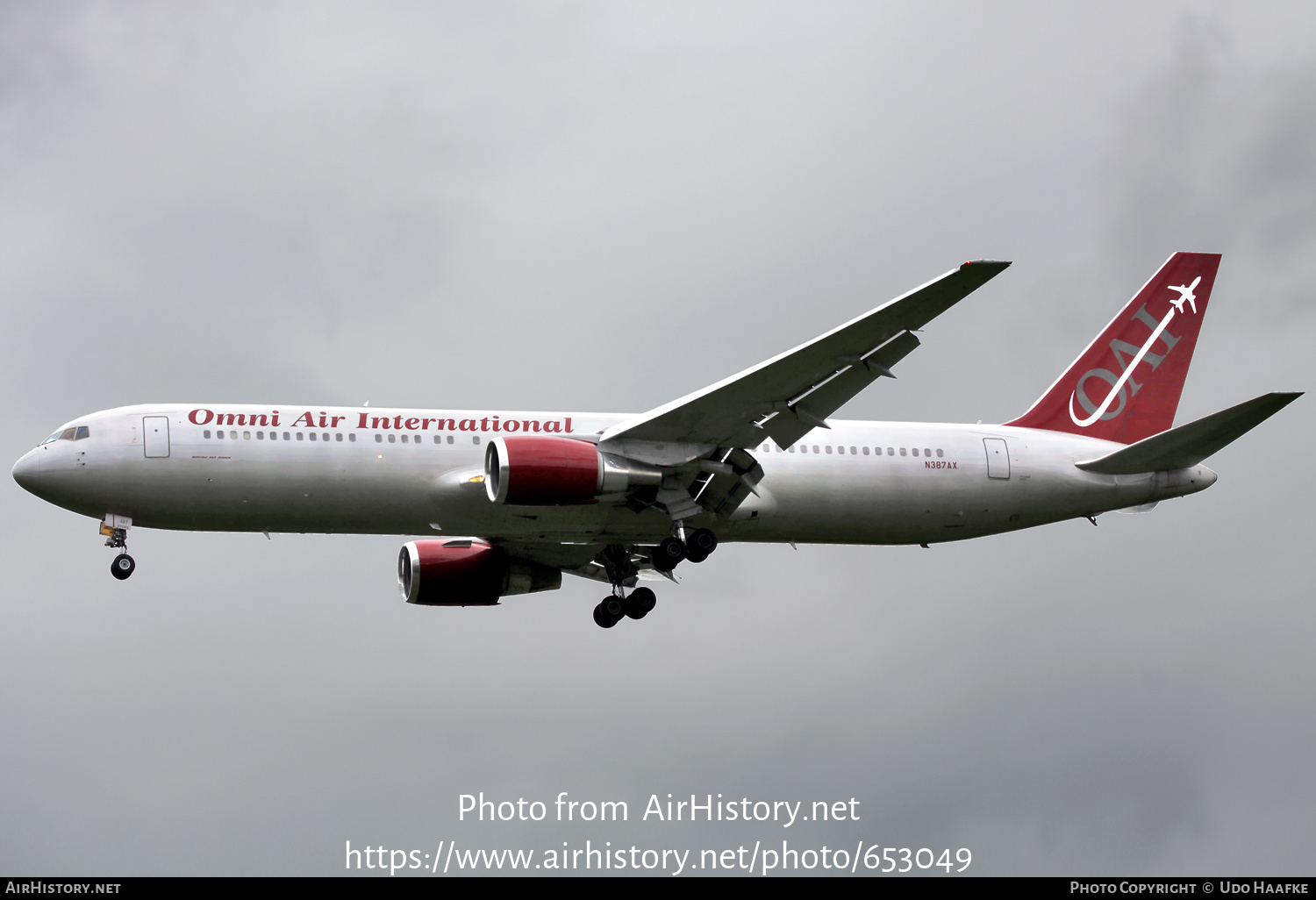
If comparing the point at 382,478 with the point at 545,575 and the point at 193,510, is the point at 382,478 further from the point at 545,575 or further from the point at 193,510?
the point at 545,575

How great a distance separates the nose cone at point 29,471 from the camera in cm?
3475

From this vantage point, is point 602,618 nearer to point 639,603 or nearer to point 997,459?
point 639,603

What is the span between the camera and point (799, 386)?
33.2 meters

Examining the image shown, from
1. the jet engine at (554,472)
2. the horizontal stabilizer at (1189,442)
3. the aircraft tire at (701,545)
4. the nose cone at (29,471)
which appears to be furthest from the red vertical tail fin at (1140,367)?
the nose cone at (29,471)

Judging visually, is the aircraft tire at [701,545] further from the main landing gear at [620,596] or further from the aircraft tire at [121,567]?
the aircraft tire at [121,567]

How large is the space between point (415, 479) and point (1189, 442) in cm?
1839

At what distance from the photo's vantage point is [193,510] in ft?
113

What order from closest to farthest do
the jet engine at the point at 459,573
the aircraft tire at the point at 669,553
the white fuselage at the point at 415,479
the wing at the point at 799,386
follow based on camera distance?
1. the wing at the point at 799,386
2. the white fuselage at the point at 415,479
3. the aircraft tire at the point at 669,553
4. the jet engine at the point at 459,573

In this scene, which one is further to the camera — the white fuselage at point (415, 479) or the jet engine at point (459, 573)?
the jet engine at point (459, 573)

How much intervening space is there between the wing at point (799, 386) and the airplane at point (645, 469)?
5 centimetres

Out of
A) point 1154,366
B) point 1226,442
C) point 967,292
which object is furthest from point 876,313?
point 1154,366

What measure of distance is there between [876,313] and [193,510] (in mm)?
15639

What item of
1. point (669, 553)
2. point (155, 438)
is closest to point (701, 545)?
point (669, 553)

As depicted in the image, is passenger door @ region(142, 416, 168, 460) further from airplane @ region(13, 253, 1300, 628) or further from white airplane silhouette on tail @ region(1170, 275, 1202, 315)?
white airplane silhouette on tail @ region(1170, 275, 1202, 315)
